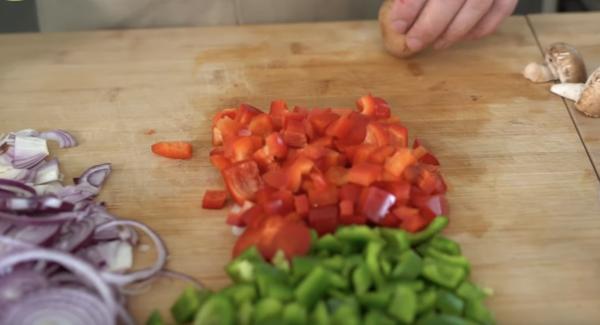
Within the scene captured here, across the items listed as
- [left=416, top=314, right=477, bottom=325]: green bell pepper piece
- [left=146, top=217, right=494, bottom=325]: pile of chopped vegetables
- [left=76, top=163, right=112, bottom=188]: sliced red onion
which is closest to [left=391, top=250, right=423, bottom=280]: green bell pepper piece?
[left=146, top=217, right=494, bottom=325]: pile of chopped vegetables

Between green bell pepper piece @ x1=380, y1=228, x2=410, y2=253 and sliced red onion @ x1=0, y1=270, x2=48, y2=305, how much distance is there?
75cm

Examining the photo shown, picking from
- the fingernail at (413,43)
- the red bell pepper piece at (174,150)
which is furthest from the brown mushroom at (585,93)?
the red bell pepper piece at (174,150)

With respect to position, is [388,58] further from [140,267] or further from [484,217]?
[140,267]

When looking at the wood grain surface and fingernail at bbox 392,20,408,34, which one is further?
the wood grain surface

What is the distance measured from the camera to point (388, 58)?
8.36 feet

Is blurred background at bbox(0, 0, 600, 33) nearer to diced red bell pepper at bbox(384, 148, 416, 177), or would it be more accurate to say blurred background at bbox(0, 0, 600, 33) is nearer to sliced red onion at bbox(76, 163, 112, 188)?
sliced red onion at bbox(76, 163, 112, 188)

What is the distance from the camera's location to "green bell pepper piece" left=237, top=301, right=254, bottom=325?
158 cm

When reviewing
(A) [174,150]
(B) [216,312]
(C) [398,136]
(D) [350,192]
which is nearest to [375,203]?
(D) [350,192]

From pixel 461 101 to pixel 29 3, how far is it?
6.65 ft

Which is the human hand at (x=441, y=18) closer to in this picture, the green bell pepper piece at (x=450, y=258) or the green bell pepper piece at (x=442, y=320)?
the green bell pepper piece at (x=450, y=258)

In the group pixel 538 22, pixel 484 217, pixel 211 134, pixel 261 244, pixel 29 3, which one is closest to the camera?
pixel 261 244

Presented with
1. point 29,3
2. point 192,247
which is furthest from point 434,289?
point 29,3

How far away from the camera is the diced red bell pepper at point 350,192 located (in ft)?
6.17

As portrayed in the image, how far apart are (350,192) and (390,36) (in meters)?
0.76
